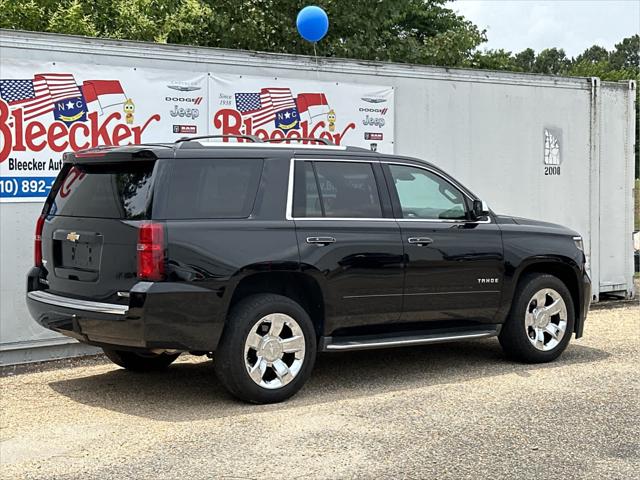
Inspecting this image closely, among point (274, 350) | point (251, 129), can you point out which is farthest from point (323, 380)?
point (251, 129)

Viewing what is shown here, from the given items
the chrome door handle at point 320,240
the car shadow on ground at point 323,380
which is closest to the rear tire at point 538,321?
the car shadow on ground at point 323,380

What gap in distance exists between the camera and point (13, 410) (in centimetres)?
677

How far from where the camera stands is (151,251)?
6215 millimetres

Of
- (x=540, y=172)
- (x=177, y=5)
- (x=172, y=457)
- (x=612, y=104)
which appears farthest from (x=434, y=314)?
(x=177, y=5)

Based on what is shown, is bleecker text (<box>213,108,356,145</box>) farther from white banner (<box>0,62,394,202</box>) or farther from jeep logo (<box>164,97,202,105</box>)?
jeep logo (<box>164,97,202,105</box>)

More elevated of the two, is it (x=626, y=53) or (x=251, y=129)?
(x=626, y=53)

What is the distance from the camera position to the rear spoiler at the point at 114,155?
21.4 feet

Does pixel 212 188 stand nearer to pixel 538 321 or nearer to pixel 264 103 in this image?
pixel 264 103

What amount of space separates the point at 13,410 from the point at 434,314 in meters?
3.34

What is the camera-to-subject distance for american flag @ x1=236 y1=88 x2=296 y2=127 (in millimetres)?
9578

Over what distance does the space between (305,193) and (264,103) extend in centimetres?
279

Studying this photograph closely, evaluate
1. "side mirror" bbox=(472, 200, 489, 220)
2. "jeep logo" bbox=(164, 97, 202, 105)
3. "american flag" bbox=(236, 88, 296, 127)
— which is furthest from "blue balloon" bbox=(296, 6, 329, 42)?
"side mirror" bbox=(472, 200, 489, 220)

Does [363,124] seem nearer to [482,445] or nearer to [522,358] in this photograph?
[522,358]

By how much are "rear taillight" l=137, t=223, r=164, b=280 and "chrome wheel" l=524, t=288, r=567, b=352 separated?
3.50 metres
